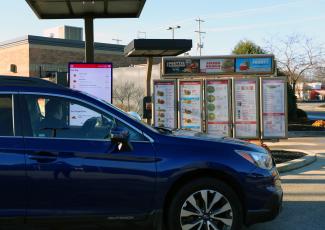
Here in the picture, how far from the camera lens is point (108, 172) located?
191 inches

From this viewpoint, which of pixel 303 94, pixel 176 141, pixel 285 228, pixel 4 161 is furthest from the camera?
pixel 303 94

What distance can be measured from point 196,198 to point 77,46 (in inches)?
1762

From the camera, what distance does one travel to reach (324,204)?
7.17m

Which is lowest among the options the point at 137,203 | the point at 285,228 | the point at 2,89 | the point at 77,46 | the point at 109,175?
the point at 285,228

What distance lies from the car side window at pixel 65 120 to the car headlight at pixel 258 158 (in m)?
1.12

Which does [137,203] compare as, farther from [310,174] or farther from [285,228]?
[310,174]

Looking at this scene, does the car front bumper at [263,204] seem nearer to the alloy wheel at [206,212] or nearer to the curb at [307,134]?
the alloy wheel at [206,212]

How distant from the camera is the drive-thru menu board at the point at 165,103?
455 inches

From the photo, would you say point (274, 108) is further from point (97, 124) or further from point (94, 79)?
point (97, 124)

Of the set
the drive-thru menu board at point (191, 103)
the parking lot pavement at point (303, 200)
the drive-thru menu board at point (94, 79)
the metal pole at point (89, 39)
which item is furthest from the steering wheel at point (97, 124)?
the drive-thru menu board at point (191, 103)

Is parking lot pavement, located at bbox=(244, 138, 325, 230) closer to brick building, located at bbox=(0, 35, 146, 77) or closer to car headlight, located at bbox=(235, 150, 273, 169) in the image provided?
car headlight, located at bbox=(235, 150, 273, 169)

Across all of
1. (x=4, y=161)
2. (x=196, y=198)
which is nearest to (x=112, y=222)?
(x=196, y=198)

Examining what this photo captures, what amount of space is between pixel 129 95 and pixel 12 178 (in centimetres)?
2245

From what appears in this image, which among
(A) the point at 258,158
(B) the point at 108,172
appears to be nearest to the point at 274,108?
(A) the point at 258,158
